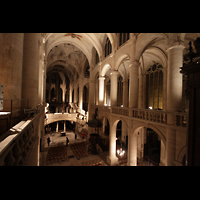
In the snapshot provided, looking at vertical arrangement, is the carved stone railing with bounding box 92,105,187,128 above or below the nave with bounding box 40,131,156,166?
above

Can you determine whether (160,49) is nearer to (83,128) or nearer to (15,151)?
(15,151)

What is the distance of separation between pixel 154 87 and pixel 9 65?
13.9m

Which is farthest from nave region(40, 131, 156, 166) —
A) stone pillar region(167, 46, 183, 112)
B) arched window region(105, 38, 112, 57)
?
arched window region(105, 38, 112, 57)

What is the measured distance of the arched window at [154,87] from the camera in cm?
1328

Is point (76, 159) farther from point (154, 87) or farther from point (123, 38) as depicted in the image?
point (123, 38)

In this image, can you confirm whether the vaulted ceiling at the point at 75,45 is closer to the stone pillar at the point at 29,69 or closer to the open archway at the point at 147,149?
the stone pillar at the point at 29,69

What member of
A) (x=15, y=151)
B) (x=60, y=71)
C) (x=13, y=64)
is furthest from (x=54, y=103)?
(x=15, y=151)

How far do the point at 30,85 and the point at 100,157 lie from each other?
1054 centimetres

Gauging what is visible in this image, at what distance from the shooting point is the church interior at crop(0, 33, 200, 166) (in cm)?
263

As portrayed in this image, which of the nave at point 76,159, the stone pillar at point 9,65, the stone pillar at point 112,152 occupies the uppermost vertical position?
the stone pillar at point 9,65

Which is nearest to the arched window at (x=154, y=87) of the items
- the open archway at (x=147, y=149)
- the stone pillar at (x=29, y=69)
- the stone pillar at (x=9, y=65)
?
the open archway at (x=147, y=149)

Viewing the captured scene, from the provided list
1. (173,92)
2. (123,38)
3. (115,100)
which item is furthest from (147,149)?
(123,38)

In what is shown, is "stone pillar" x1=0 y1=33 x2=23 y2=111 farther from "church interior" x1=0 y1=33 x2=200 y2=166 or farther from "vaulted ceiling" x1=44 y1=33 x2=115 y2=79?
"vaulted ceiling" x1=44 y1=33 x2=115 y2=79

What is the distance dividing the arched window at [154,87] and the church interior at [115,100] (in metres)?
0.10
